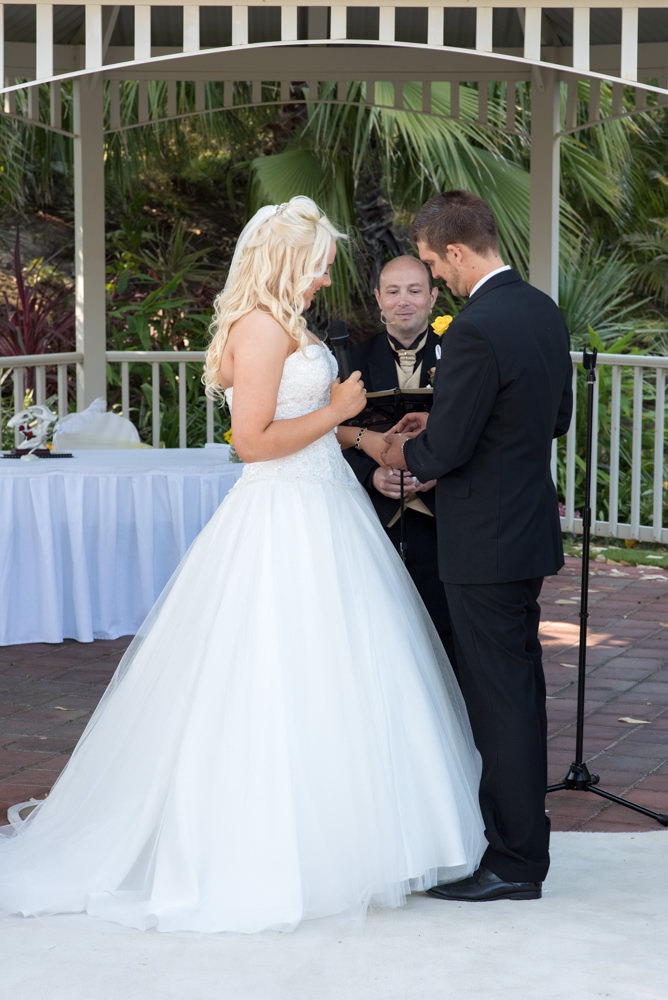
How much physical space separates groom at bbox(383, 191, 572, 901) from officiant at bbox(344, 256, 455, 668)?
56 cm

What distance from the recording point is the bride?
3398mm

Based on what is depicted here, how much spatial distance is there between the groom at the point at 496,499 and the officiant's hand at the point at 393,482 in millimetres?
545

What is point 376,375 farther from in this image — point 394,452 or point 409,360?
point 394,452

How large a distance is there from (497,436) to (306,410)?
63 cm

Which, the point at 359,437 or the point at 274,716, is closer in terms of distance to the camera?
the point at 274,716

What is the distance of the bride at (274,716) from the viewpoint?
11.1 feet

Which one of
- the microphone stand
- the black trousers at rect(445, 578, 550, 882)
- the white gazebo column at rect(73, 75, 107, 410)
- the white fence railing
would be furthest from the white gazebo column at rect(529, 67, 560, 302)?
the black trousers at rect(445, 578, 550, 882)

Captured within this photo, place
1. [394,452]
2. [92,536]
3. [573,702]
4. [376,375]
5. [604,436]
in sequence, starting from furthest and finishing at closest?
[604,436], [92,536], [573,702], [376,375], [394,452]

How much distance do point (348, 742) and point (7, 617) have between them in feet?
11.1

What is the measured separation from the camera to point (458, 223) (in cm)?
346

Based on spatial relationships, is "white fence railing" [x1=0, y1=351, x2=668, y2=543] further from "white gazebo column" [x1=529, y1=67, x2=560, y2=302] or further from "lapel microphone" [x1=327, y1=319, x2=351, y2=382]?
"lapel microphone" [x1=327, y1=319, x2=351, y2=382]

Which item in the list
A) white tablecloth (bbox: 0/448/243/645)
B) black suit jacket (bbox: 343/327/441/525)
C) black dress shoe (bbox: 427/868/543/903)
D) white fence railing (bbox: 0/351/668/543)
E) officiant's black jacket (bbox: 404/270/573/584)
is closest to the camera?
officiant's black jacket (bbox: 404/270/573/584)

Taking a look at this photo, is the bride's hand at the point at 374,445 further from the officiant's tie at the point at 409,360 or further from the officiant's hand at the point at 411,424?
the officiant's tie at the point at 409,360

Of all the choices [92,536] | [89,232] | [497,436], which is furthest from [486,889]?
[89,232]
